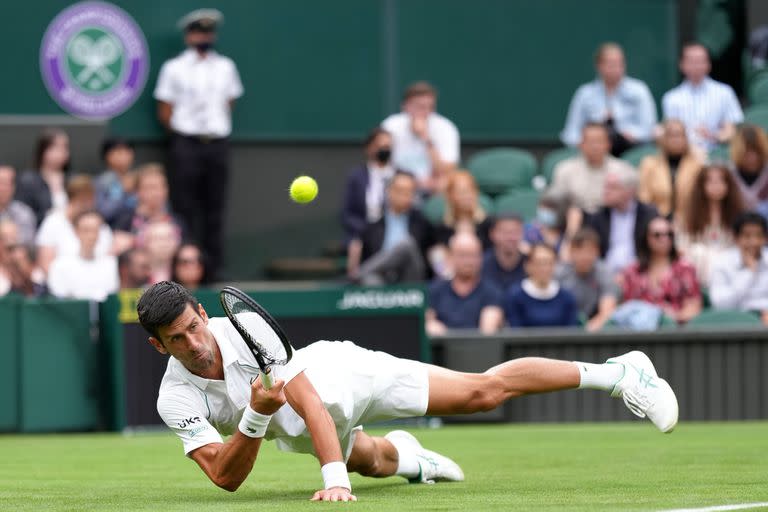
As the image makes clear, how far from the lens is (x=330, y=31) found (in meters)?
18.7

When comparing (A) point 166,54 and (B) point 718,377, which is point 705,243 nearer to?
(B) point 718,377

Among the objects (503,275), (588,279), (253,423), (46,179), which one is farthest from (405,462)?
(46,179)

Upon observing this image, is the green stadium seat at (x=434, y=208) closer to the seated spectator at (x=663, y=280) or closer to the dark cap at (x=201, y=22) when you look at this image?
the seated spectator at (x=663, y=280)

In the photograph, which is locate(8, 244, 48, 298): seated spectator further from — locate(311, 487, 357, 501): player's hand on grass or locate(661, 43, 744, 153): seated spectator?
locate(311, 487, 357, 501): player's hand on grass

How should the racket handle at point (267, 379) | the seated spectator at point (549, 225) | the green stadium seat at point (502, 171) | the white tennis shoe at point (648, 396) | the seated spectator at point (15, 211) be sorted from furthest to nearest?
the green stadium seat at point (502, 171) → the seated spectator at point (549, 225) → the seated spectator at point (15, 211) → the white tennis shoe at point (648, 396) → the racket handle at point (267, 379)

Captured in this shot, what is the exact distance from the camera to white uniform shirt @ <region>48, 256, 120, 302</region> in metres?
13.9

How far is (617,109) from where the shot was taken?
16.7m

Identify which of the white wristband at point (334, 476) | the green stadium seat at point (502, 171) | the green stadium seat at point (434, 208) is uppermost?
the green stadium seat at point (502, 171)

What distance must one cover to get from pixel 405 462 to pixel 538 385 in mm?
933

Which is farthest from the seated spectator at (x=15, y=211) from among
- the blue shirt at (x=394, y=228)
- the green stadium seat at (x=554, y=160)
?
the green stadium seat at (x=554, y=160)

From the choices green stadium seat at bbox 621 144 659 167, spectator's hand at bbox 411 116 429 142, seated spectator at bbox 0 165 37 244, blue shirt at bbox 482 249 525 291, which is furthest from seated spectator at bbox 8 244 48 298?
green stadium seat at bbox 621 144 659 167

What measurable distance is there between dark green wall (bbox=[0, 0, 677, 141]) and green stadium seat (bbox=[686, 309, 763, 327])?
6.12m

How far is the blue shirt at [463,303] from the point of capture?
45.7ft

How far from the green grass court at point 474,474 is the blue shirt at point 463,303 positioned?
1613mm
